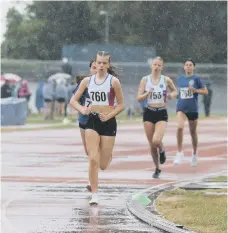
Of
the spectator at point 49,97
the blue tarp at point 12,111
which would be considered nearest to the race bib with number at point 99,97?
the blue tarp at point 12,111

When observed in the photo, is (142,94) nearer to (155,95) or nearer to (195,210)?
(155,95)

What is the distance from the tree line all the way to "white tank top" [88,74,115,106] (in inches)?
1121

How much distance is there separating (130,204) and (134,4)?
101ft

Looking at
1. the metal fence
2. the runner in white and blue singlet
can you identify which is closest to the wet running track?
the runner in white and blue singlet

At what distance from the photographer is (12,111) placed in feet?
129

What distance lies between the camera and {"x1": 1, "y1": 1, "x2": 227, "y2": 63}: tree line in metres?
46.5

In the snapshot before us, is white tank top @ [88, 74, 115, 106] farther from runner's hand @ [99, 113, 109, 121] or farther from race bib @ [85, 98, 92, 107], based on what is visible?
race bib @ [85, 98, 92, 107]

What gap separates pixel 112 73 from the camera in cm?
1537

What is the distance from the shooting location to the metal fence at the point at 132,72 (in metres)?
51.5

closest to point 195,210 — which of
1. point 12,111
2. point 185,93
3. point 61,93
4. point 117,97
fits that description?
point 117,97

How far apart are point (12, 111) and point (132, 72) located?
14.2m

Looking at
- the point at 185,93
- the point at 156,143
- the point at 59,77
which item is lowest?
the point at 59,77

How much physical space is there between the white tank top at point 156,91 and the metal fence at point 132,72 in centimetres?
3039

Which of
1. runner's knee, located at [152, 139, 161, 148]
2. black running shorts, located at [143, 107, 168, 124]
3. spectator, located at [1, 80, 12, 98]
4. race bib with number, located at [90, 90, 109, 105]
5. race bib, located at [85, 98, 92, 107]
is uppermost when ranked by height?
race bib with number, located at [90, 90, 109, 105]
